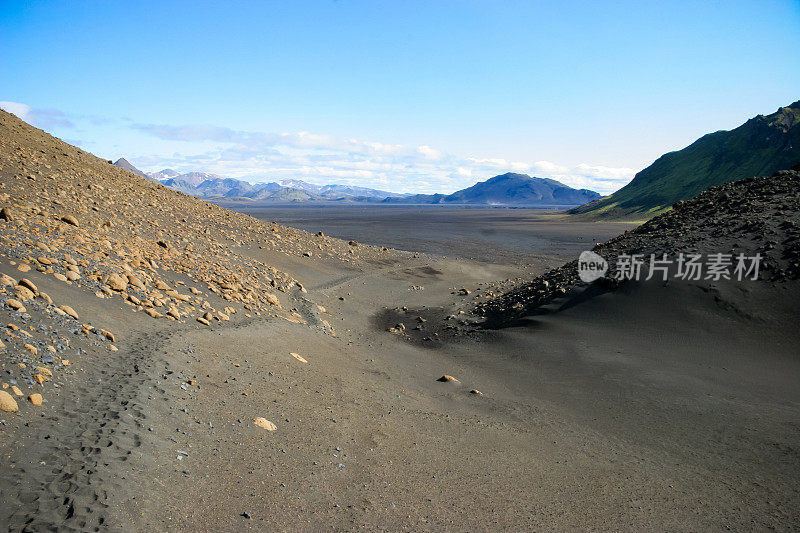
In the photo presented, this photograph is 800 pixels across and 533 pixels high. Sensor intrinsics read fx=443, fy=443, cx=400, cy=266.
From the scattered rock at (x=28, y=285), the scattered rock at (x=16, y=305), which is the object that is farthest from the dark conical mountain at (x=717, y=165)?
the scattered rock at (x=16, y=305)

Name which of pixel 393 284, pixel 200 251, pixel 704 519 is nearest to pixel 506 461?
pixel 704 519

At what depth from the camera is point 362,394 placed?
388 inches

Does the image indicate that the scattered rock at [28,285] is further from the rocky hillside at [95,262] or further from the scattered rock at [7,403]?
the scattered rock at [7,403]

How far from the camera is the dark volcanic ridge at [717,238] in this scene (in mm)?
15531

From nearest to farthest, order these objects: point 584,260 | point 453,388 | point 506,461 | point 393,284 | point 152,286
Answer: point 506,461
point 453,388
point 152,286
point 584,260
point 393,284

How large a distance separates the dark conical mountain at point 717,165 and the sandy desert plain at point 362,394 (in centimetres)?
10365

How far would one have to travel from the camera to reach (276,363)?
10.2 m

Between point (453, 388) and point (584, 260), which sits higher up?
point (584, 260)

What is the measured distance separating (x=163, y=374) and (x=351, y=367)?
511 centimetres

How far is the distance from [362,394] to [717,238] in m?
15.5

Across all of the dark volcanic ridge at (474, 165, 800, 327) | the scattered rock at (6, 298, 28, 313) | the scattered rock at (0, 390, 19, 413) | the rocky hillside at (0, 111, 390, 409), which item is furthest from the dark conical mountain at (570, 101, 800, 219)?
the scattered rock at (0, 390, 19, 413)

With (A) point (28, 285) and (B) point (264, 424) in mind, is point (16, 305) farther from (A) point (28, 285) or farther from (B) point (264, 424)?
(B) point (264, 424)

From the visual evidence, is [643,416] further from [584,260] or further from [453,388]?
[584,260]

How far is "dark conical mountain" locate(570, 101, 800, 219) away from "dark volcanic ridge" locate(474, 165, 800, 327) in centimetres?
9412
